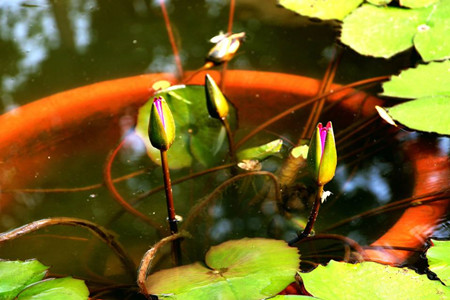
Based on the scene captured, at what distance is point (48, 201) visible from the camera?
4.19 feet

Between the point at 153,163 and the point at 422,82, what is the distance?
81 centimetres

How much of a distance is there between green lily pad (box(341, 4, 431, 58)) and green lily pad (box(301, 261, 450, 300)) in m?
0.94

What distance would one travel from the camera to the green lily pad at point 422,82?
1.34m

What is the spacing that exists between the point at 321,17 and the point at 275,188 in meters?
0.87

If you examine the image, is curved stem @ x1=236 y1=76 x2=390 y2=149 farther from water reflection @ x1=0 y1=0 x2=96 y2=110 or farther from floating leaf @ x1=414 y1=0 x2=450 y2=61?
water reflection @ x1=0 y1=0 x2=96 y2=110

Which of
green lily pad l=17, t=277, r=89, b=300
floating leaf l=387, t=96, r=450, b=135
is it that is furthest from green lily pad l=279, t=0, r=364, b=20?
green lily pad l=17, t=277, r=89, b=300

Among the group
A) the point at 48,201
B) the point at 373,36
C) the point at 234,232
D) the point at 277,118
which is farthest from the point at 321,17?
the point at 48,201

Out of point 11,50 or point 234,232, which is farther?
point 11,50

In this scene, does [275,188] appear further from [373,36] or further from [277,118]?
[373,36]

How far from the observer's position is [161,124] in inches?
34.1

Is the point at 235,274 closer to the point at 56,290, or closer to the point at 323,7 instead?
the point at 56,290

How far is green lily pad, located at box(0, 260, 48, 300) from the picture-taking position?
2.89ft

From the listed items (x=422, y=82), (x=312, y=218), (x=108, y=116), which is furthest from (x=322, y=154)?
(x=108, y=116)

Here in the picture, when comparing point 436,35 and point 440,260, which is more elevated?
point 436,35
